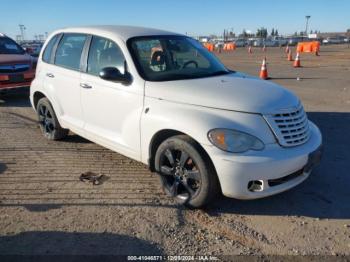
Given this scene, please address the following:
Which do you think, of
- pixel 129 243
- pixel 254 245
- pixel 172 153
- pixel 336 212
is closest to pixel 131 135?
pixel 172 153

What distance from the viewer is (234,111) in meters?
3.88

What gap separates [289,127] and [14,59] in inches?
330

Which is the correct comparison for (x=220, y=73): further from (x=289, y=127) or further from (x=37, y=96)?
(x=37, y=96)

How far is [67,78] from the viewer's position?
5613mm

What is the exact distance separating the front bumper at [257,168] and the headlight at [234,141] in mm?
49

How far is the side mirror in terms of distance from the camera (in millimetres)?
4547

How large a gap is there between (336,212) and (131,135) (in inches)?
96.6

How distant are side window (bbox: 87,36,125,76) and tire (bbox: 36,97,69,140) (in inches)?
56.6

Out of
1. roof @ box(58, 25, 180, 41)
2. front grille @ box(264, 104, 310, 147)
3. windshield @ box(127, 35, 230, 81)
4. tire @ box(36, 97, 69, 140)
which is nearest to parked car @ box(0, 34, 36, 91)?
tire @ box(36, 97, 69, 140)

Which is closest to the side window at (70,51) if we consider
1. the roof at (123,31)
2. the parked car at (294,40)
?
the roof at (123,31)

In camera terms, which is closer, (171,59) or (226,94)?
(226,94)

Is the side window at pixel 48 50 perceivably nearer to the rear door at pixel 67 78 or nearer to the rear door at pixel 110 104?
the rear door at pixel 67 78

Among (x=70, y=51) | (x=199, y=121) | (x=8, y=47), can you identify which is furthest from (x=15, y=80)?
(x=199, y=121)

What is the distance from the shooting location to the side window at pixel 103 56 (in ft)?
15.9
